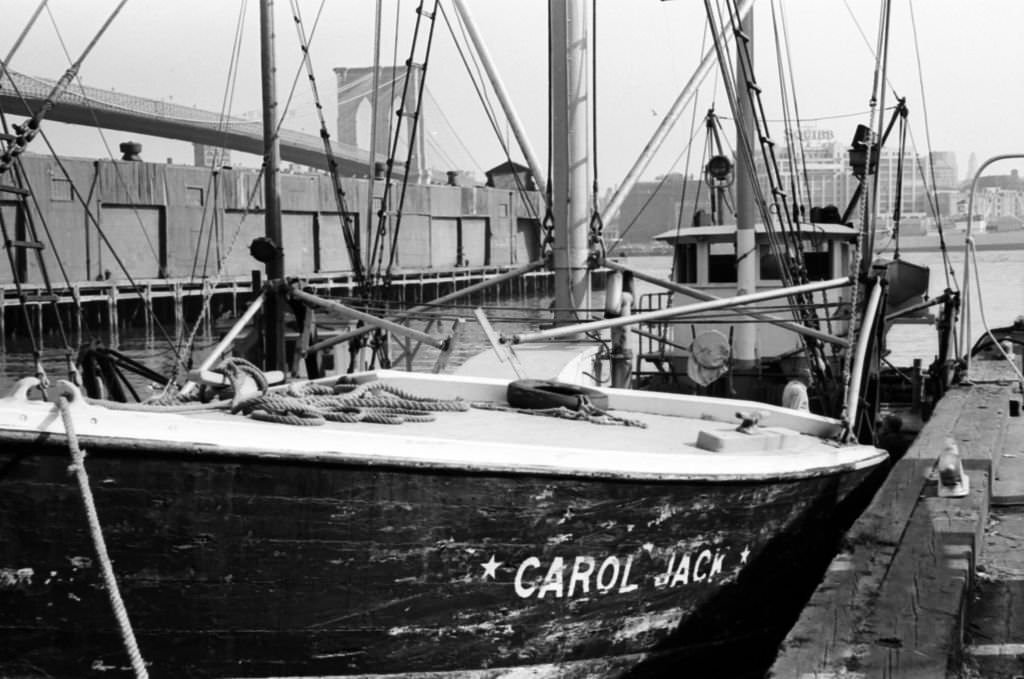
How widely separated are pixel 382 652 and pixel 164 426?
4.93ft

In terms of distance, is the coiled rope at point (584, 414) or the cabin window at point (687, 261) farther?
the cabin window at point (687, 261)

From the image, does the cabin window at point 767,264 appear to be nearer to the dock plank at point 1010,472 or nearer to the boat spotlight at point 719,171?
the boat spotlight at point 719,171

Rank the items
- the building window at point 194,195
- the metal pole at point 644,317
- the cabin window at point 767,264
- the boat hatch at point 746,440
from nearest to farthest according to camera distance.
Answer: the boat hatch at point 746,440, the metal pole at point 644,317, the cabin window at point 767,264, the building window at point 194,195

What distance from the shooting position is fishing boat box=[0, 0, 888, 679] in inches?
206

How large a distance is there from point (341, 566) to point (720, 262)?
36.2 feet

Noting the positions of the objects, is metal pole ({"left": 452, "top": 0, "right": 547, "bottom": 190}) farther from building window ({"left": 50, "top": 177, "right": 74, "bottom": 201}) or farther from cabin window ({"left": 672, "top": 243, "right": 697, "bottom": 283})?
building window ({"left": 50, "top": 177, "right": 74, "bottom": 201})

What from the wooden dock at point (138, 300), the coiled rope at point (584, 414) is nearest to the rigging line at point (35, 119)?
the coiled rope at point (584, 414)

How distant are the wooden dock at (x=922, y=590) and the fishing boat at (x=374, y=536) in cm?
60

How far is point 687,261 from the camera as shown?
52.2ft

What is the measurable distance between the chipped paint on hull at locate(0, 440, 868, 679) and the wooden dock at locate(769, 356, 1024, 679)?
866 millimetres

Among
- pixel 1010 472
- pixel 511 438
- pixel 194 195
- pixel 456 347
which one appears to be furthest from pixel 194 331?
pixel 194 195

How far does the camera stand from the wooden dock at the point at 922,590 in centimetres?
477

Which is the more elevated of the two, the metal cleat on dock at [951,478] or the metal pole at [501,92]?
the metal pole at [501,92]

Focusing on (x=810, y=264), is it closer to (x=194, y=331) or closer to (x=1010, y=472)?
(x=1010, y=472)
